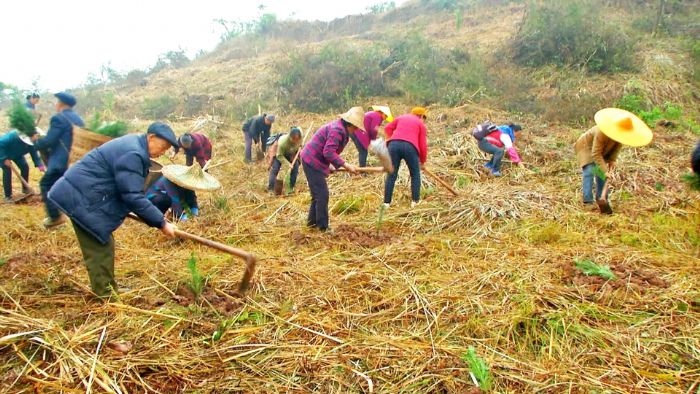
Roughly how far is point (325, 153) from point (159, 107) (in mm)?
12012

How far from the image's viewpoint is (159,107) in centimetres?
1445

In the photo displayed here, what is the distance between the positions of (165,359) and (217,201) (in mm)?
3433

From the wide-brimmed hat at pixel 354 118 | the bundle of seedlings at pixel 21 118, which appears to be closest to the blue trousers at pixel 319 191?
the wide-brimmed hat at pixel 354 118

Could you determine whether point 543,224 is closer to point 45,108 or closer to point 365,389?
point 365,389

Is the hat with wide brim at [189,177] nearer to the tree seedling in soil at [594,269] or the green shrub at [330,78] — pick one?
the tree seedling in soil at [594,269]

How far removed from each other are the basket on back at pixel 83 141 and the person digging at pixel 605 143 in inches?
195

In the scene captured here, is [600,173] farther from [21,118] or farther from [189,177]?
[21,118]

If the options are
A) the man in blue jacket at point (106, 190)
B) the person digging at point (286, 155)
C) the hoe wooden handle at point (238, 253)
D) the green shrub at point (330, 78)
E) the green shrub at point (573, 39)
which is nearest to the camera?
the man in blue jacket at point (106, 190)

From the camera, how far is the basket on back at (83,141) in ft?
13.5

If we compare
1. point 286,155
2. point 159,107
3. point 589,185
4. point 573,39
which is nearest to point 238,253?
point 286,155

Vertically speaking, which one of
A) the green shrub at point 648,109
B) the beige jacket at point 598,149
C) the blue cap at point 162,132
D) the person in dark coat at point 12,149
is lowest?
the green shrub at point 648,109

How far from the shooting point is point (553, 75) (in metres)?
10.9

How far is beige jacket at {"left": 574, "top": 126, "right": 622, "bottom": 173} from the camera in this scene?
486 cm

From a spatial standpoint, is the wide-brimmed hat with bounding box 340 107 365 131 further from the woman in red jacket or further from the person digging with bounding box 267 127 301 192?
the person digging with bounding box 267 127 301 192
